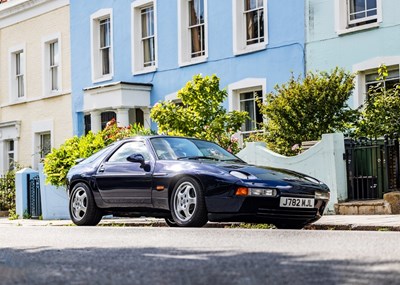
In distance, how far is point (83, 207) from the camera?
14984 mm

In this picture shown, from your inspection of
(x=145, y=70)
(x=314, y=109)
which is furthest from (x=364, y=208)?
(x=145, y=70)

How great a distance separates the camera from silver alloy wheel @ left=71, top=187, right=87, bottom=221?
15.0m

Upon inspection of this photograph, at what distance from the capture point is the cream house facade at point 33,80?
31.4 m

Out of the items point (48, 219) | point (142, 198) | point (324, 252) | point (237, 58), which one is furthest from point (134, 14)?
point (324, 252)

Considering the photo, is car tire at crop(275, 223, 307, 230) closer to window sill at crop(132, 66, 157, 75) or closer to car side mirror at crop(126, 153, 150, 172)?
car side mirror at crop(126, 153, 150, 172)

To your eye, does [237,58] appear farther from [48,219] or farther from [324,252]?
[324,252]

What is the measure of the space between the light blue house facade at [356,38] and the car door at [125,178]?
733 cm

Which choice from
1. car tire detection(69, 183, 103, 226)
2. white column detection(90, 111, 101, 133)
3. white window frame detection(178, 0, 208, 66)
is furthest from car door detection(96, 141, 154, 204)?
white column detection(90, 111, 101, 133)

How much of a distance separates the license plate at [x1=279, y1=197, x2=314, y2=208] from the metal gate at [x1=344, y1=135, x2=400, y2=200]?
13.9 ft

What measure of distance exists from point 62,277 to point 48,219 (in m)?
14.5

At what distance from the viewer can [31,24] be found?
32938 mm

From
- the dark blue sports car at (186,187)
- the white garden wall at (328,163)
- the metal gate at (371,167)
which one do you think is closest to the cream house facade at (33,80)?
the white garden wall at (328,163)

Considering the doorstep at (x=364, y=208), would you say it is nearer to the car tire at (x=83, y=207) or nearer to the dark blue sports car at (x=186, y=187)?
the dark blue sports car at (x=186, y=187)

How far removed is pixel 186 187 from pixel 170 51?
14.0 metres
